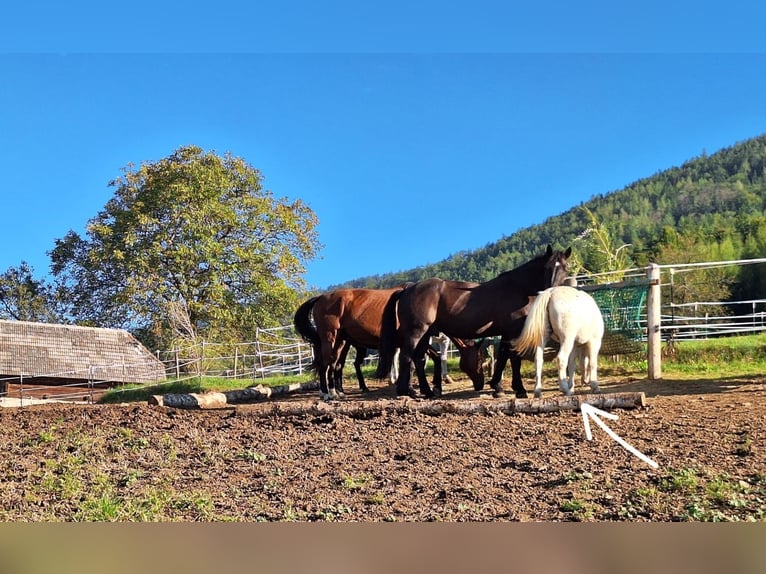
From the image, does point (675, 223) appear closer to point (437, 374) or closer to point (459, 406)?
point (437, 374)

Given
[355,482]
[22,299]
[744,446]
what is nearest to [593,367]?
[744,446]

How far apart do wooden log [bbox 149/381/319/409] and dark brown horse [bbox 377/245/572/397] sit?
2936 millimetres

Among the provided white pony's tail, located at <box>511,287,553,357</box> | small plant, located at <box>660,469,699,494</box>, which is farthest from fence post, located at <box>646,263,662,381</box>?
small plant, located at <box>660,469,699,494</box>

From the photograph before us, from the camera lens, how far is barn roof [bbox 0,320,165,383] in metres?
20.7

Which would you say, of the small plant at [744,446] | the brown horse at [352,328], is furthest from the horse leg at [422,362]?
the small plant at [744,446]

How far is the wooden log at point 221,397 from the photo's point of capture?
29.7 feet

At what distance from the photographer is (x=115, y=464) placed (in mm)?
5363

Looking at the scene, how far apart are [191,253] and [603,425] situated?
49.9ft

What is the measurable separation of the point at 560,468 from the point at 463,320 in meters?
3.64

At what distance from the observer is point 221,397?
967 cm

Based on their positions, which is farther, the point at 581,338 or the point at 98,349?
the point at 98,349

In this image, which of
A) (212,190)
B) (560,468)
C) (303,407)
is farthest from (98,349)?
(560,468)

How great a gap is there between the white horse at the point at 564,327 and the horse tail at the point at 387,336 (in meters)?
1.85

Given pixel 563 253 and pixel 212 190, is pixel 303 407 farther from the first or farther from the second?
pixel 212 190
